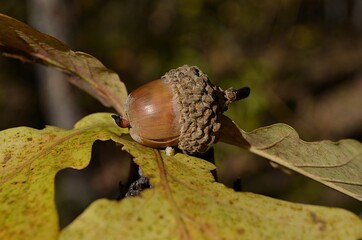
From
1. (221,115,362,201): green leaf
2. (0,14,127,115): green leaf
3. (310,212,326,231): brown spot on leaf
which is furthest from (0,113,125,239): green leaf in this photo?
(310,212,326,231): brown spot on leaf

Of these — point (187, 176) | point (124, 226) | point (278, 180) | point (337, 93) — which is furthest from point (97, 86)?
point (337, 93)

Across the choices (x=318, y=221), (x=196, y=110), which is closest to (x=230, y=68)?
(x=196, y=110)

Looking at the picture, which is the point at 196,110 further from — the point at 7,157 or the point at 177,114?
the point at 7,157

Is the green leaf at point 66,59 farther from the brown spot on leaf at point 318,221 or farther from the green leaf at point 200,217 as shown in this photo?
the brown spot on leaf at point 318,221

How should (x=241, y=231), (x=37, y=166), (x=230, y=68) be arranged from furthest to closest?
(x=230, y=68) → (x=37, y=166) → (x=241, y=231)

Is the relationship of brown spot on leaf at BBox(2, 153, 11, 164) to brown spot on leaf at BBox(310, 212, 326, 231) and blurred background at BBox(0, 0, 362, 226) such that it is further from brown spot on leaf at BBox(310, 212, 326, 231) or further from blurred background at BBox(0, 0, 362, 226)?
blurred background at BBox(0, 0, 362, 226)
